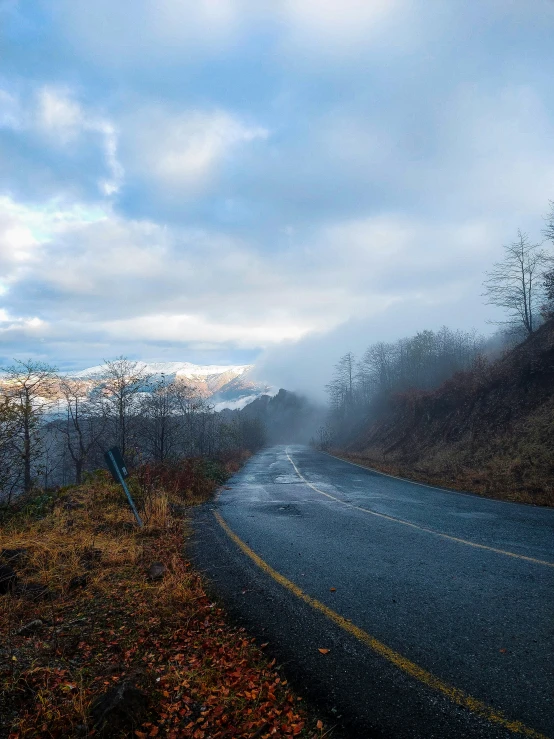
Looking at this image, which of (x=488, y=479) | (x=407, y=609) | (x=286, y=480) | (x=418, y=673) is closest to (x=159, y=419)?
(x=286, y=480)

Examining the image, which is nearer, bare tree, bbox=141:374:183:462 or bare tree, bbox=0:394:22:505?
bare tree, bbox=0:394:22:505

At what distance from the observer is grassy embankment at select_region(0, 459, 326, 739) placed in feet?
8.45

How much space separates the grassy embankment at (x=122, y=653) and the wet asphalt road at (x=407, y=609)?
35 cm

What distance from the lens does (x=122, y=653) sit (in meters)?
3.46

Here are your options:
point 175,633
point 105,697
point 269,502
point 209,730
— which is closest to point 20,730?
point 105,697

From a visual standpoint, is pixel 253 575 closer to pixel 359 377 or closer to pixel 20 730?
pixel 20 730

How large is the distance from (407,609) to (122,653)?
8.89ft

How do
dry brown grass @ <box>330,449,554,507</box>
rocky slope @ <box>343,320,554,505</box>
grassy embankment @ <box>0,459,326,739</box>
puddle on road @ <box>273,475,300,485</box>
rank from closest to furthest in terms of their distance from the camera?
grassy embankment @ <box>0,459,326,739</box>, dry brown grass @ <box>330,449,554,507</box>, rocky slope @ <box>343,320,554,505</box>, puddle on road @ <box>273,475,300,485</box>

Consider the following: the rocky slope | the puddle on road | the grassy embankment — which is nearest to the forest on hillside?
the puddle on road

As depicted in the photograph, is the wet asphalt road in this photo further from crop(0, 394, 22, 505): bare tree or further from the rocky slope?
the rocky slope

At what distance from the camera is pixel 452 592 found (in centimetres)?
439

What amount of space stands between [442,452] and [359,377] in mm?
54449

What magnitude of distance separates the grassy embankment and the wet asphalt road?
346 mm

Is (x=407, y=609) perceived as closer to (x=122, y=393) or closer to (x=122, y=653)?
(x=122, y=653)
